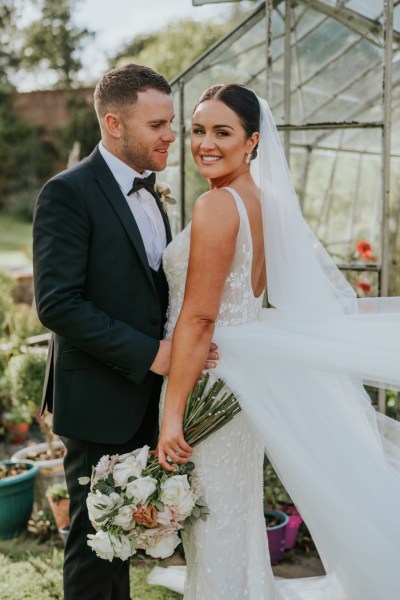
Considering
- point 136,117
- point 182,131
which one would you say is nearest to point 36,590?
point 136,117

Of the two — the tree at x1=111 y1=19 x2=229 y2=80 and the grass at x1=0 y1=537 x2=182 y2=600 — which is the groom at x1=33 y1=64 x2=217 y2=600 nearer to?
the grass at x1=0 y1=537 x2=182 y2=600

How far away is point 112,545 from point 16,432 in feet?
13.3

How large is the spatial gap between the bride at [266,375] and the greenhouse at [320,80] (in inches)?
47.7

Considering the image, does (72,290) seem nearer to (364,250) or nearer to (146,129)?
(146,129)

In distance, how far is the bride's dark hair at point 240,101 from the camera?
2.51 meters

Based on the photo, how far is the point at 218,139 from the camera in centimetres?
252

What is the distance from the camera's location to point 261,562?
2.67 m

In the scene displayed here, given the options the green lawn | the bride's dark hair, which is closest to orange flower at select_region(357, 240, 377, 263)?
the bride's dark hair

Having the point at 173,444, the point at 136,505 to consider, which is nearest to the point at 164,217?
the point at 173,444

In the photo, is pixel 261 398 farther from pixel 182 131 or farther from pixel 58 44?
pixel 58 44

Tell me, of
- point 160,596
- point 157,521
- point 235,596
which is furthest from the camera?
point 160,596

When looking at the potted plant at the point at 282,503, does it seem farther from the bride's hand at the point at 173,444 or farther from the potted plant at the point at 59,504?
the bride's hand at the point at 173,444

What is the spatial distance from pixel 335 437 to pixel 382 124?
190cm

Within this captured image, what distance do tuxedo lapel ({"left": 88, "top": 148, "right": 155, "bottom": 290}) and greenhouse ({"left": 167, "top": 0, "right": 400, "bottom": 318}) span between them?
1597 mm
